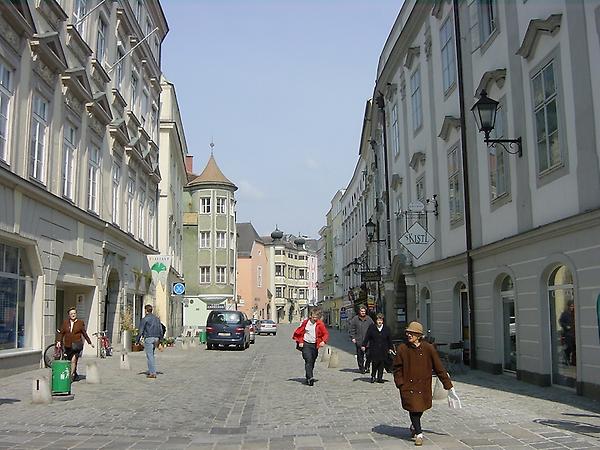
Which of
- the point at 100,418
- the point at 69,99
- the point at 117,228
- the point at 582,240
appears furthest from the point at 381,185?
the point at 100,418

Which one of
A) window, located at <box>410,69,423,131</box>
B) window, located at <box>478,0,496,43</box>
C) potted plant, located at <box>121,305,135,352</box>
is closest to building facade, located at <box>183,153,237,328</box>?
potted plant, located at <box>121,305,135,352</box>

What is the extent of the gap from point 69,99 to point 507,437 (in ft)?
52.2

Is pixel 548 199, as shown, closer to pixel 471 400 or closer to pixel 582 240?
pixel 582 240

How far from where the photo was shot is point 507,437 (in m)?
8.68

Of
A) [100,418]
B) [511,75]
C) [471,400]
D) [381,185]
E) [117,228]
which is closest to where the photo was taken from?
[100,418]

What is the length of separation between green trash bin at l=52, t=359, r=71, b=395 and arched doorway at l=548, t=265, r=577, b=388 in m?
9.09

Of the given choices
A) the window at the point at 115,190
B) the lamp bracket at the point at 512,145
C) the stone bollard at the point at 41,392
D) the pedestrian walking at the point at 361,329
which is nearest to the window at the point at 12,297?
the stone bollard at the point at 41,392

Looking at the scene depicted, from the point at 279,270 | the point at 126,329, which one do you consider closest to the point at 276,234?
the point at 279,270

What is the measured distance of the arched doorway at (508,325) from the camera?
1605cm

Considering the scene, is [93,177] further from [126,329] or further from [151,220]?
[151,220]

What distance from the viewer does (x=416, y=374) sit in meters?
8.30

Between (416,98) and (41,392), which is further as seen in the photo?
(416,98)

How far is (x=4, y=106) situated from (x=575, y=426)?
13018mm

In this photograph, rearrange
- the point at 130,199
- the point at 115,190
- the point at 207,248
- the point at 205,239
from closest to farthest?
1. the point at 115,190
2. the point at 130,199
3. the point at 207,248
4. the point at 205,239
